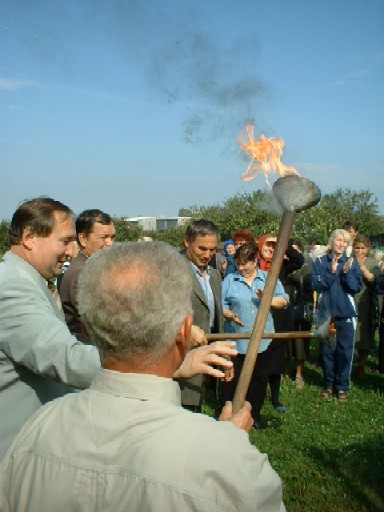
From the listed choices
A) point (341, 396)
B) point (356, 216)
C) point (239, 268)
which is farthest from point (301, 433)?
point (356, 216)

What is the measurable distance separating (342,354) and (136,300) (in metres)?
6.43

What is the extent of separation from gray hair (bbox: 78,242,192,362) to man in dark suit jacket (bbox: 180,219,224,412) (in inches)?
130

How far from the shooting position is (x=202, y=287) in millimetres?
5191

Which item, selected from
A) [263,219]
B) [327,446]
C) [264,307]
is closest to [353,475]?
[327,446]

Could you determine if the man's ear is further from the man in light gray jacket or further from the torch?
the torch

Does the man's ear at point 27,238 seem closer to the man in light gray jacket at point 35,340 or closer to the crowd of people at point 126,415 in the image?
the man in light gray jacket at point 35,340

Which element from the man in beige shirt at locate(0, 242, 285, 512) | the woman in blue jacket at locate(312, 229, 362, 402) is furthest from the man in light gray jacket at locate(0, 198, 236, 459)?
the woman in blue jacket at locate(312, 229, 362, 402)

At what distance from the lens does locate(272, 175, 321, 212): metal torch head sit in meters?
2.64

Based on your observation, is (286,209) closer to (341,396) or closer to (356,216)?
(341,396)

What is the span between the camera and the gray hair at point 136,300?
1.54m

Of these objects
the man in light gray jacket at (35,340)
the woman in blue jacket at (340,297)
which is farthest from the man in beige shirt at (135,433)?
the woman in blue jacket at (340,297)

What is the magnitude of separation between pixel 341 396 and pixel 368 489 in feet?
9.29

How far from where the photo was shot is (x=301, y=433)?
6160 millimetres

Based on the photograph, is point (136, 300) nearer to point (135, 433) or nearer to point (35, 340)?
point (135, 433)
